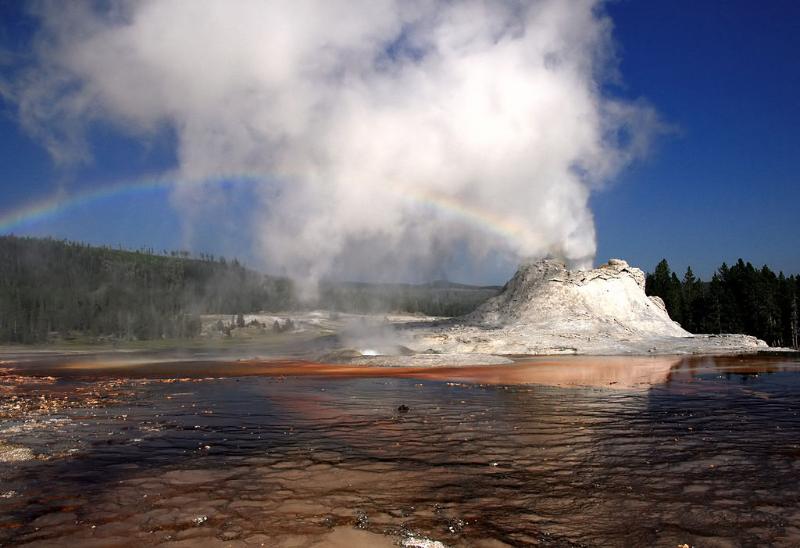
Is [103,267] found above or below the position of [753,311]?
above

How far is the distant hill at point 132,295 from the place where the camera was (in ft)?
361

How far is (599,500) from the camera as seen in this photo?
25.2 ft

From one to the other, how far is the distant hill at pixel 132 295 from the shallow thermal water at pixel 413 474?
296ft

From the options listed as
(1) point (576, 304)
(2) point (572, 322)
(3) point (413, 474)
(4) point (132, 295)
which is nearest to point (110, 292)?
(4) point (132, 295)

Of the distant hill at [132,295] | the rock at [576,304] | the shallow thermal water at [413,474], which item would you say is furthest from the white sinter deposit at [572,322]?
the distant hill at [132,295]

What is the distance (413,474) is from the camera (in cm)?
918

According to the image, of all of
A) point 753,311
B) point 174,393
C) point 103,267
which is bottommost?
point 174,393

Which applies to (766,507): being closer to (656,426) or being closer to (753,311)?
(656,426)

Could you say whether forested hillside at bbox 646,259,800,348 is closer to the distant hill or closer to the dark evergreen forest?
the dark evergreen forest

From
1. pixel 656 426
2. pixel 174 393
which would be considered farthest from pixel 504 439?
pixel 174 393

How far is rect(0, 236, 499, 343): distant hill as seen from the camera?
110125mm

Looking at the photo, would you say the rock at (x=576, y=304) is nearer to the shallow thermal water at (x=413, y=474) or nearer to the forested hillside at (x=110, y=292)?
the shallow thermal water at (x=413, y=474)

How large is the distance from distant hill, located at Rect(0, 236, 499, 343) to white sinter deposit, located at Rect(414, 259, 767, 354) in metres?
55.8

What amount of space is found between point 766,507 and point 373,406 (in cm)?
1168
